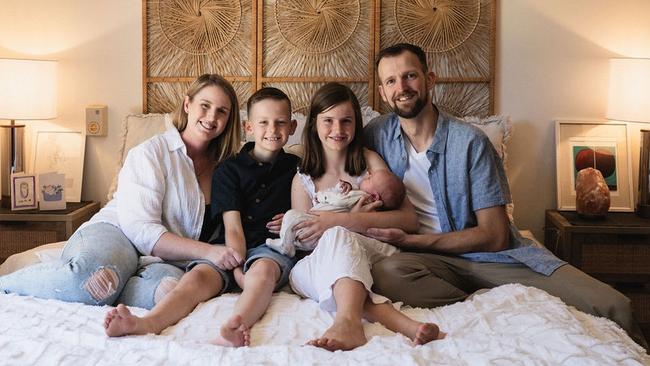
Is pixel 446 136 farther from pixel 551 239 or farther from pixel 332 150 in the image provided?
pixel 551 239

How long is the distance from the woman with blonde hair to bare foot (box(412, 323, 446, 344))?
640 millimetres

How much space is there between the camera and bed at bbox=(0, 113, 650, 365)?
5.07 ft

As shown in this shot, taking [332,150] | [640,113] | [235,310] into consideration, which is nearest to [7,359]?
[235,310]

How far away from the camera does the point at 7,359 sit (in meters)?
1.54

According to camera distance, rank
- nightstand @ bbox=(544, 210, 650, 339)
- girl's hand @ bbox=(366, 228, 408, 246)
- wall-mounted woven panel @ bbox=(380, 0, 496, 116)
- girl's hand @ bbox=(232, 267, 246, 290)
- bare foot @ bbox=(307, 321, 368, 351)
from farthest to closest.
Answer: wall-mounted woven panel @ bbox=(380, 0, 496, 116) < nightstand @ bbox=(544, 210, 650, 339) < girl's hand @ bbox=(366, 228, 408, 246) < girl's hand @ bbox=(232, 267, 246, 290) < bare foot @ bbox=(307, 321, 368, 351)

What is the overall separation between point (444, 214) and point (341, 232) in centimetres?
52

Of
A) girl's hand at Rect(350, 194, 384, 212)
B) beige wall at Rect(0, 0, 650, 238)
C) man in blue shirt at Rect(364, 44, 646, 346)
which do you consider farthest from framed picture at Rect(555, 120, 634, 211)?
girl's hand at Rect(350, 194, 384, 212)

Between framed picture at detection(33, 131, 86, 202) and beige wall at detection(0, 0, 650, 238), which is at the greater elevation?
beige wall at detection(0, 0, 650, 238)

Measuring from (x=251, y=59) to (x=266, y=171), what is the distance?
3.44 feet

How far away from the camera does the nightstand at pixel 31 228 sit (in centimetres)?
306

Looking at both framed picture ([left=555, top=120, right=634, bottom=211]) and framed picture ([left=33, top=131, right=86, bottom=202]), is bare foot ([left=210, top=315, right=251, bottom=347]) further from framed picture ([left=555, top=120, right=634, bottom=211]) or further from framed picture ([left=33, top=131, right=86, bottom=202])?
framed picture ([left=555, top=120, right=634, bottom=211])

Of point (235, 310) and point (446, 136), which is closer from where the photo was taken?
point (235, 310)

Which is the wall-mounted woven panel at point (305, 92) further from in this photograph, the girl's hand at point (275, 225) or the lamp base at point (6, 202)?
the lamp base at point (6, 202)

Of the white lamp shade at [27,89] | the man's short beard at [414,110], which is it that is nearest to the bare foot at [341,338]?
the man's short beard at [414,110]
